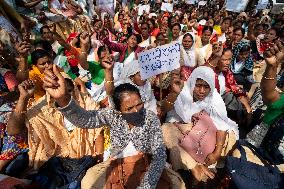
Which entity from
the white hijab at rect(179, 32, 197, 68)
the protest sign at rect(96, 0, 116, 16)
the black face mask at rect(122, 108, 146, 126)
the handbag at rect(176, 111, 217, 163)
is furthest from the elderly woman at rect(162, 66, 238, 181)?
the protest sign at rect(96, 0, 116, 16)

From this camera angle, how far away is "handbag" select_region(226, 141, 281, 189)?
288 centimetres

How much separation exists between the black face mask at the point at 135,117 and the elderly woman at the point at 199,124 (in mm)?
924

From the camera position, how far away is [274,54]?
2.82 m

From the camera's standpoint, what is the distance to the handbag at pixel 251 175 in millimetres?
2883

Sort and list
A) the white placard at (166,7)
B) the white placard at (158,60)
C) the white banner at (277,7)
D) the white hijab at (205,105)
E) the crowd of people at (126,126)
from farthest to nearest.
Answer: the white banner at (277,7)
the white placard at (166,7)
the white placard at (158,60)
the white hijab at (205,105)
the crowd of people at (126,126)

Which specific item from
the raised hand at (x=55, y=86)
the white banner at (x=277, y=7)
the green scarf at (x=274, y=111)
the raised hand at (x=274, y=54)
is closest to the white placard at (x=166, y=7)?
the white banner at (x=277, y=7)

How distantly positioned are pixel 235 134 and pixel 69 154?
6.39 feet

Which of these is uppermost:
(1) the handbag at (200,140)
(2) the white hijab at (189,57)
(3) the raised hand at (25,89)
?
(3) the raised hand at (25,89)

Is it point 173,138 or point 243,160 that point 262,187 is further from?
point 173,138

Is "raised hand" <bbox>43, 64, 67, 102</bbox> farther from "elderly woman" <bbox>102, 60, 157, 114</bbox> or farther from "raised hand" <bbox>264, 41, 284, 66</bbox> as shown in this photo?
"raised hand" <bbox>264, 41, 284, 66</bbox>

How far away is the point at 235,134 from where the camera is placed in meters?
3.67

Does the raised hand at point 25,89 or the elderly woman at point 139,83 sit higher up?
the raised hand at point 25,89

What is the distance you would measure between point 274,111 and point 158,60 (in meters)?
1.42

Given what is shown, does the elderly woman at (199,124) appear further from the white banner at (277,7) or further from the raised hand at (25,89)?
the white banner at (277,7)
